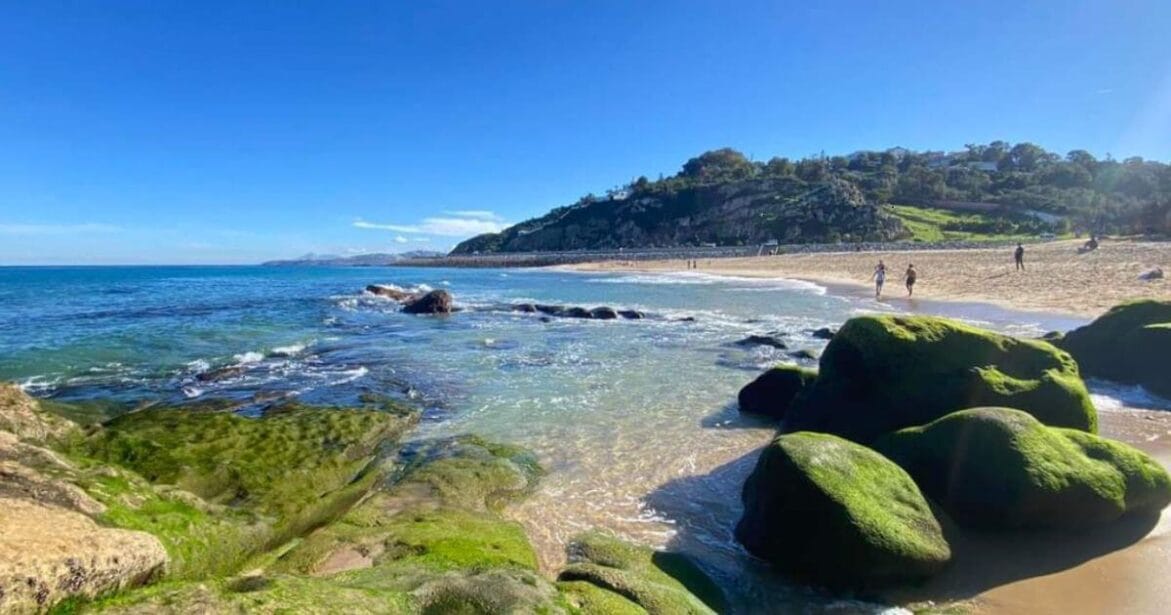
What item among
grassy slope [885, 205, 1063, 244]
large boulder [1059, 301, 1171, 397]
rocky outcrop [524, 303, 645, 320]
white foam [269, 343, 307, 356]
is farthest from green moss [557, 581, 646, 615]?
grassy slope [885, 205, 1063, 244]

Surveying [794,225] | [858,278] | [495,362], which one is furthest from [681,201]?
[495,362]

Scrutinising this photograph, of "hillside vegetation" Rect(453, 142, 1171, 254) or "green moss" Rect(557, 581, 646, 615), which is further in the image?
"hillside vegetation" Rect(453, 142, 1171, 254)

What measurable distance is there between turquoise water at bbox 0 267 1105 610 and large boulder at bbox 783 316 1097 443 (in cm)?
149

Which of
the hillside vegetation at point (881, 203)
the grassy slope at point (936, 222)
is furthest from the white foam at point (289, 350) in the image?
the grassy slope at point (936, 222)

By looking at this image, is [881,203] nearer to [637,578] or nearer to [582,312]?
[582,312]

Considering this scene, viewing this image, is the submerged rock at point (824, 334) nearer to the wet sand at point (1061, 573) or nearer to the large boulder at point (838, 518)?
the wet sand at point (1061, 573)

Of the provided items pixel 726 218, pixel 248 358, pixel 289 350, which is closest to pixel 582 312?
pixel 289 350

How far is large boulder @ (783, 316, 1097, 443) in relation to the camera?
856 cm

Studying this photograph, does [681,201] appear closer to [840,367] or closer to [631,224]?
Result: [631,224]

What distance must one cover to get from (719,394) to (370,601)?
10500mm

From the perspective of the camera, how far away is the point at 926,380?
8.90 m

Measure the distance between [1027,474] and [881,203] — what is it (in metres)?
127

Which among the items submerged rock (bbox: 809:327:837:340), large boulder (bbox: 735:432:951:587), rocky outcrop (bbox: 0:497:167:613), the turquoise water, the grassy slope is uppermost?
the grassy slope

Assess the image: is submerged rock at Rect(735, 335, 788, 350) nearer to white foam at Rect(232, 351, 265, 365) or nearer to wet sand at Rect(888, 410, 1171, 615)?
wet sand at Rect(888, 410, 1171, 615)
